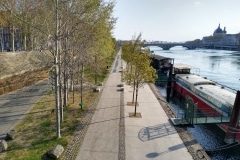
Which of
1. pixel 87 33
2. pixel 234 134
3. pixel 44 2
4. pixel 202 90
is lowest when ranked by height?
pixel 234 134

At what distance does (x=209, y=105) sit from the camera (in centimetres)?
2633

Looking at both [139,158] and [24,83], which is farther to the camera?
[24,83]

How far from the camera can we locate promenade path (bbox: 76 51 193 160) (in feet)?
44.3

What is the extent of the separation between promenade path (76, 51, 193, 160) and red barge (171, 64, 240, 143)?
8.00 feet

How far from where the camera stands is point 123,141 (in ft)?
49.6

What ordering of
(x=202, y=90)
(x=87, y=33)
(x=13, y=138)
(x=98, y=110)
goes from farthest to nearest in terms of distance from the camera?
(x=202, y=90) → (x=98, y=110) → (x=87, y=33) → (x=13, y=138)

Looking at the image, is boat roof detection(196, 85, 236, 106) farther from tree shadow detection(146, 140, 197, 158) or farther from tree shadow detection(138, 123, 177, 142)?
tree shadow detection(146, 140, 197, 158)

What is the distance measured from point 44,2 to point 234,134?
18121 millimetres

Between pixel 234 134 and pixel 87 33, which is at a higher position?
pixel 87 33

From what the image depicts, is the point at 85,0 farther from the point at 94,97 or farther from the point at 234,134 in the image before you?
the point at 234,134

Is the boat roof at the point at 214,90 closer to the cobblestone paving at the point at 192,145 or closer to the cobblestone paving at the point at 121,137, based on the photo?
the cobblestone paving at the point at 192,145

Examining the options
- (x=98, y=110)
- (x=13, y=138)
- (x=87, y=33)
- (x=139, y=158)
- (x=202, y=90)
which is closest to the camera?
(x=139, y=158)

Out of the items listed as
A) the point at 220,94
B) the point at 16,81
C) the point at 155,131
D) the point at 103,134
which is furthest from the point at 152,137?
the point at 16,81

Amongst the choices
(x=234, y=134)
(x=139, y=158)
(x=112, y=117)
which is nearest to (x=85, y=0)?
(x=112, y=117)
